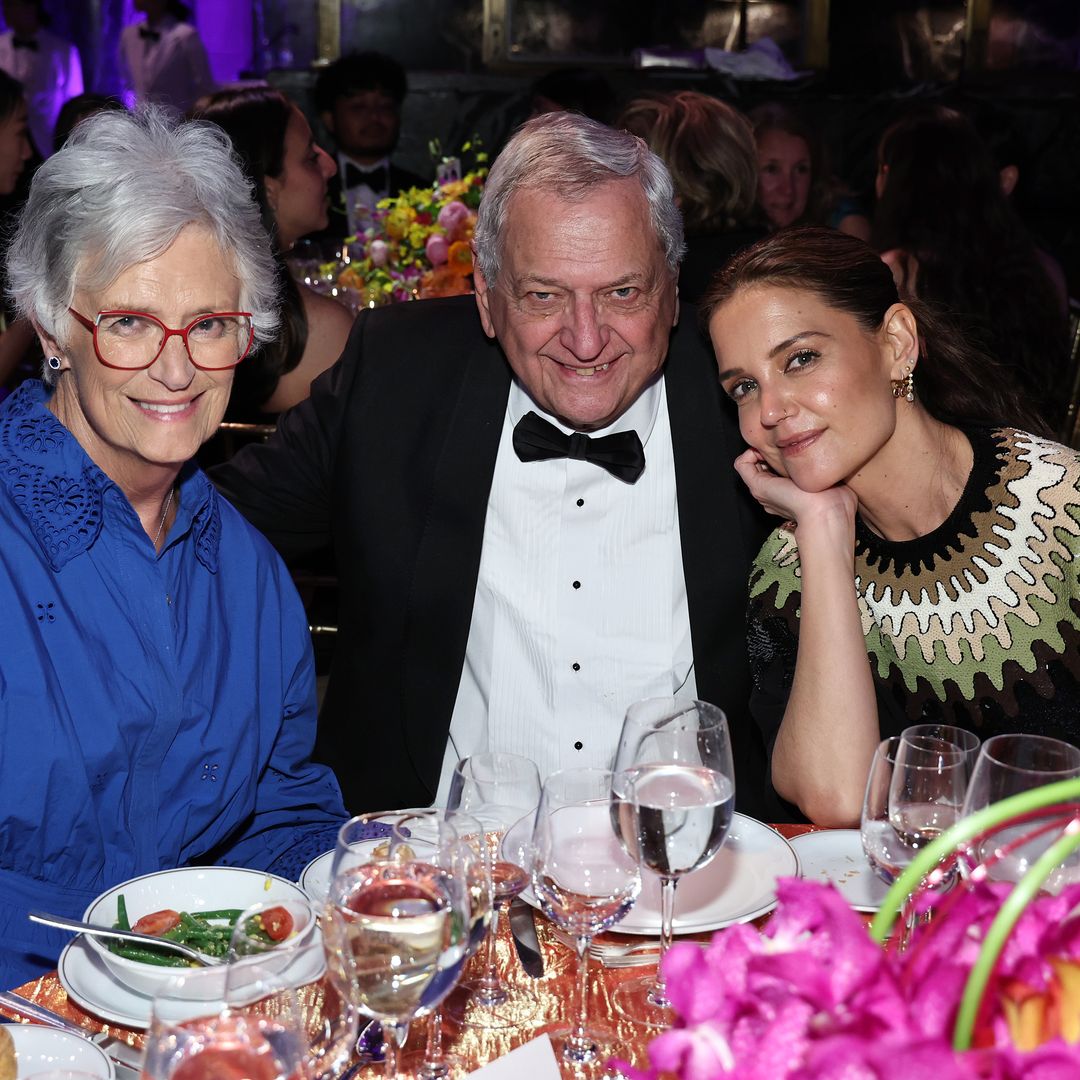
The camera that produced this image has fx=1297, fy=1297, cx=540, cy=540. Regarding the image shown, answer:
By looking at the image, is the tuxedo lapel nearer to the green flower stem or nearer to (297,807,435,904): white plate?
(297,807,435,904): white plate

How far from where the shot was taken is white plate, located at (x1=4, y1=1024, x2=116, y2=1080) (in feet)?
3.68

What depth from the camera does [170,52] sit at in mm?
8492

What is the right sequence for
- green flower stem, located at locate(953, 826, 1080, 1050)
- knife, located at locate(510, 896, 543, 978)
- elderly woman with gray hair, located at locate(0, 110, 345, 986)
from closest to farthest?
1. green flower stem, located at locate(953, 826, 1080, 1050)
2. knife, located at locate(510, 896, 543, 978)
3. elderly woman with gray hair, located at locate(0, 110, 345, 986)

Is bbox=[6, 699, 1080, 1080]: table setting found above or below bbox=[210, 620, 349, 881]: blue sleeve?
above

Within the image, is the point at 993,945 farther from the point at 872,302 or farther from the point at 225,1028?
the point at 872,302

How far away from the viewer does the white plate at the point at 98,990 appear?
1231mm

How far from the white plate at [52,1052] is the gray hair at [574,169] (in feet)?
5.19

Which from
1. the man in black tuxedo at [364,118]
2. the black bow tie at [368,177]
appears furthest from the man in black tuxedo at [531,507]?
the black bow tie at [368,177]

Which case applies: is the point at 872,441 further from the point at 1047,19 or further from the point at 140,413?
the point at 1047,19

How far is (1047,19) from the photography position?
8.41 metres

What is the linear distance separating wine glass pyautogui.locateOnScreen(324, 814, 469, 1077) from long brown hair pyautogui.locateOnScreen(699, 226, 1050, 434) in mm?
1340

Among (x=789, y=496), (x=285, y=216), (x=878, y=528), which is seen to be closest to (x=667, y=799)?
(x=789, y=496)

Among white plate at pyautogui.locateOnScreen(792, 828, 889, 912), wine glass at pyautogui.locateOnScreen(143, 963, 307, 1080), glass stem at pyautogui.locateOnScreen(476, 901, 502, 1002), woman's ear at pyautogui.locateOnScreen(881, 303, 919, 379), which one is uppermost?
woman's ear at pyautogui.locateOnScreen(881, 303, 919, 379)

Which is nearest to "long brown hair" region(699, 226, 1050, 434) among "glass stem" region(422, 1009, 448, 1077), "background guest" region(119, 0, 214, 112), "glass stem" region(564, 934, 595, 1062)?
"glass stem" region(564, 934, 595, 1062)
